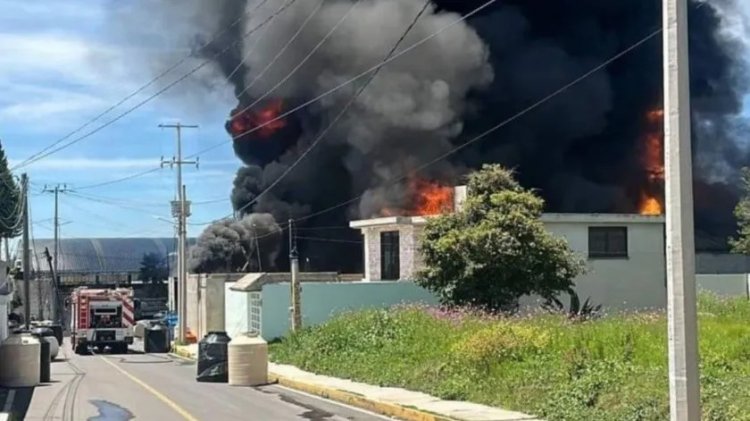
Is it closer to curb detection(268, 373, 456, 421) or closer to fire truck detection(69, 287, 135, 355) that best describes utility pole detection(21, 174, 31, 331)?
fire truck detection(69, 287, 135, 355)

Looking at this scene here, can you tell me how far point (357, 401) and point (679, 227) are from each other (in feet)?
32.9

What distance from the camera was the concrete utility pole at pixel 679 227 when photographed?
9367mm

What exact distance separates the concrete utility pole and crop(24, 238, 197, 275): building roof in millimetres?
96550

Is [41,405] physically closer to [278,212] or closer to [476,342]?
[476,342]

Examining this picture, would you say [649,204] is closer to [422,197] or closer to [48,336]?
[422,197]

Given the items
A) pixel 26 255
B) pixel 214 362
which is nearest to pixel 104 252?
pixel 26 255

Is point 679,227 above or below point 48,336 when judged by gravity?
above

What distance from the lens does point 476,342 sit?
19078 millimetres

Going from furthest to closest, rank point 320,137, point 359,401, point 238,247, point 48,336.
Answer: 1. point 320,137
2. point 238,247
3. point 48,336
4. point 359,401

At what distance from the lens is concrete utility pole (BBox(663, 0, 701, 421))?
937 cm

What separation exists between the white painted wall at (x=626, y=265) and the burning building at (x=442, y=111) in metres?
21.6

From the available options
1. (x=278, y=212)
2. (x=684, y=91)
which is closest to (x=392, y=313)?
(x=684, y=91)

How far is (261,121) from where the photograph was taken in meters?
70.3

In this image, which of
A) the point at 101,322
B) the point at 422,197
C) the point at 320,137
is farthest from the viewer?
the point at 320,137
